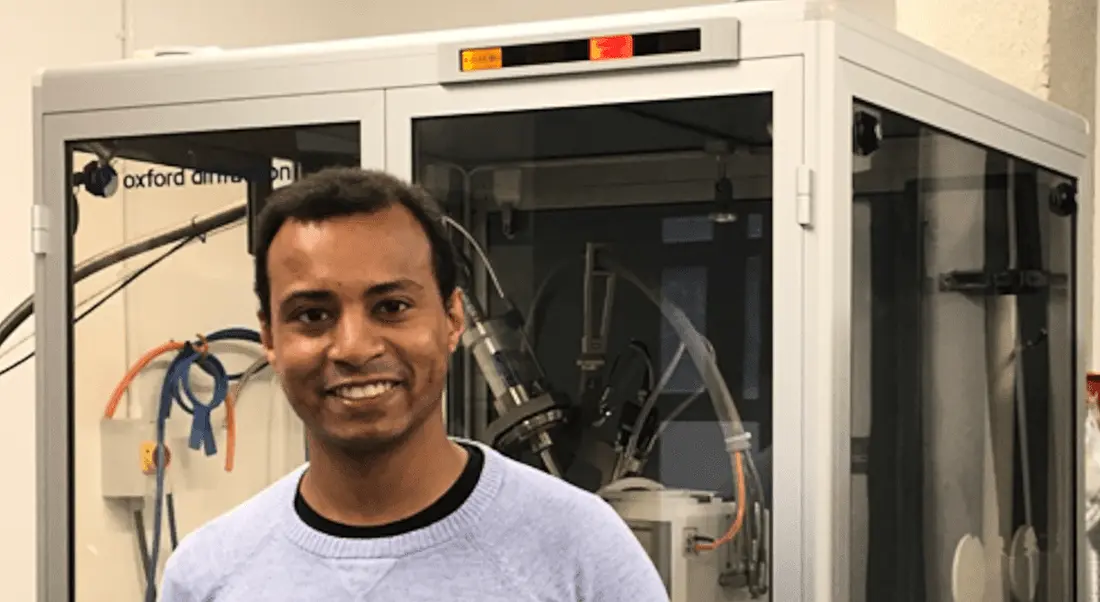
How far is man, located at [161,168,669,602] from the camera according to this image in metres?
1.24

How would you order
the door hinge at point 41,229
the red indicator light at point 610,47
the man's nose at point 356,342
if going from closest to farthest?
the man's nose at point 356,342
the red indicator light at point 610,47
the door hinge at point 41,229

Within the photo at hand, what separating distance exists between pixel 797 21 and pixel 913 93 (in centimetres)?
27

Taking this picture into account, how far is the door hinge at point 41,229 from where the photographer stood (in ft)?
7.11

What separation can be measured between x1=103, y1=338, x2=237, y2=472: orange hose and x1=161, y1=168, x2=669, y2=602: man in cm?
90

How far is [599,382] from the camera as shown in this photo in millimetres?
2010

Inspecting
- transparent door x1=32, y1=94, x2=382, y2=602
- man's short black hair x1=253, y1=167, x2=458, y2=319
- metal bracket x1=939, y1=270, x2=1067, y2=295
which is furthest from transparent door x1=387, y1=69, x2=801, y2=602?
man's short black hair x1=253, y1=167, x2=458, y2=319

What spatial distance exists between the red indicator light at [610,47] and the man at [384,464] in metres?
0.53

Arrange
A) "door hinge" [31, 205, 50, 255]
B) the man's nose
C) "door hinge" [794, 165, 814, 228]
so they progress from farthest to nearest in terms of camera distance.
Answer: "door hinge" [31, 205, 50, 255] → "door hinge" [794, 165, 814, 228] → the man's nose

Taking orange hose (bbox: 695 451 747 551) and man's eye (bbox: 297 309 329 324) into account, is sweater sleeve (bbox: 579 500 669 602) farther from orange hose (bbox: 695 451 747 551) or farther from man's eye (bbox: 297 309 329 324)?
orange hose (bbox: 695 451 747 551)

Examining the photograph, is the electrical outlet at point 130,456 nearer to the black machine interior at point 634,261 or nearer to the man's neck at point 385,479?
the black machine interior at point 634,261

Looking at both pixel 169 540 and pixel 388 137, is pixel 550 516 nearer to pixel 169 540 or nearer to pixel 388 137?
pixel 388 137

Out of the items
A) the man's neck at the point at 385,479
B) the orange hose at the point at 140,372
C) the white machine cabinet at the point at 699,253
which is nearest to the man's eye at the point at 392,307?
the man's neck at the point at 385,479

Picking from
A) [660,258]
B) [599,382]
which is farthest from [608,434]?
[660,258]

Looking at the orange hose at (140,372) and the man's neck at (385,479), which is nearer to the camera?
the man's neck at (385,479)
